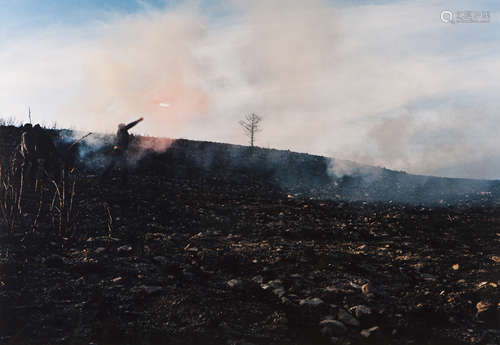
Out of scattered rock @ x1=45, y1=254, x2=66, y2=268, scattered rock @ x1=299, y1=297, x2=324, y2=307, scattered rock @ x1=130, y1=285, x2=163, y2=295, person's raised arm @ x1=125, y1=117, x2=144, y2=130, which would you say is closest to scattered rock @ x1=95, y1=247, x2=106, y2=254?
scattered rock @ x1=45, y1=254, x2=66, y2=268

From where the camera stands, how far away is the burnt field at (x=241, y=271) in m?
3.89

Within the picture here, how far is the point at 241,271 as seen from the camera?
5426 millimetres

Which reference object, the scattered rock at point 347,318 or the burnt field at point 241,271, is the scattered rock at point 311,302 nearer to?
the burnt field at point 241,271

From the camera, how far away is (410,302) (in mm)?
4527

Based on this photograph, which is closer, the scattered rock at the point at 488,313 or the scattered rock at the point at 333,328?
the scattered rock at the point at 333,328

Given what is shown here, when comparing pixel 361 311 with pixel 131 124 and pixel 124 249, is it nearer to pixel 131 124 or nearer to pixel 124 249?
pixel 124 249

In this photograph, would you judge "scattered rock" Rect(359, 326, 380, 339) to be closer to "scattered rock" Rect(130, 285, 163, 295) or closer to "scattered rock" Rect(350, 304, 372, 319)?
"scattered rock" Rect(350, 304, 372, 319)

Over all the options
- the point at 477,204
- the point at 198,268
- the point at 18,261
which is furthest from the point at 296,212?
the point at 477,204

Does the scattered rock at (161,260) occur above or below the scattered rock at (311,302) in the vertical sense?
above

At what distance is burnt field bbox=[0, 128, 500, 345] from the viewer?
389cm

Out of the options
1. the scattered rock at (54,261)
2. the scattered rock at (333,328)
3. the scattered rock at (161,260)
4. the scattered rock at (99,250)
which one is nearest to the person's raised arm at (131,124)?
the scattered rock at (99,250)

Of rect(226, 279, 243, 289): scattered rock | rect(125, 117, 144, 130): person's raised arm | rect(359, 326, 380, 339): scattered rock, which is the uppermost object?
rect(125, 117, 144, 130): person's raised arm

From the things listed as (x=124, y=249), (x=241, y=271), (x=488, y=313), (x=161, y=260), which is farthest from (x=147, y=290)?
(x=488, y=313)

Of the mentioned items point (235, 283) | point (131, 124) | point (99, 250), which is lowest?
point (235, 283)
